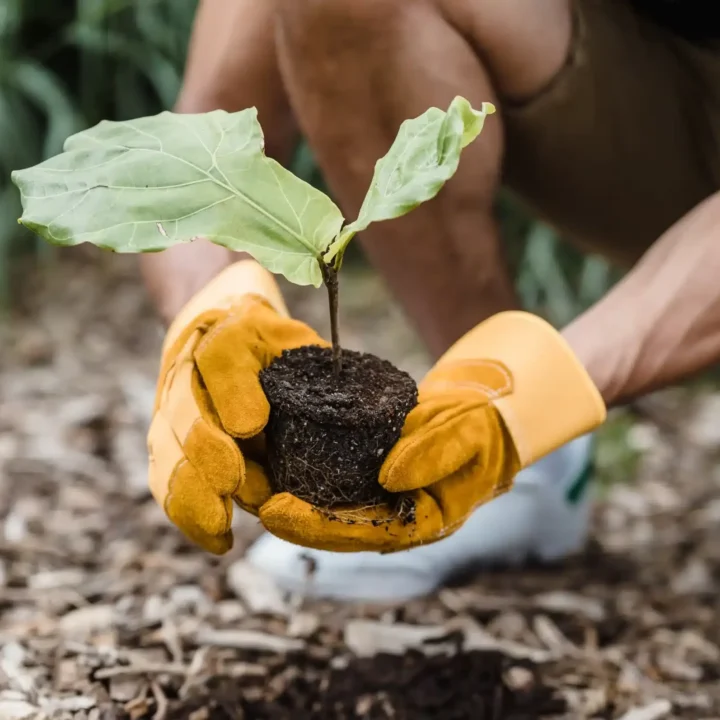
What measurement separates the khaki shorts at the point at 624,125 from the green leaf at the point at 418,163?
0.46 meters

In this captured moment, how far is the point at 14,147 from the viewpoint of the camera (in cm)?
222

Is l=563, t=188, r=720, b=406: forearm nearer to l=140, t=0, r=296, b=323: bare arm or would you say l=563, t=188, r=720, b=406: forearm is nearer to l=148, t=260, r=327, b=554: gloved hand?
l=148, t=260, r=327, b=554: gloved hand

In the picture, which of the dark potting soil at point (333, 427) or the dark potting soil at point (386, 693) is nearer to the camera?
the dark potting soil at point (333, 427)

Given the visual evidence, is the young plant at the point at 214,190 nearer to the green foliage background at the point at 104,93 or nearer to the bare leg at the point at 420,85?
the bare leg at the point at 420,85

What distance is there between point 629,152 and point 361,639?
710 mm

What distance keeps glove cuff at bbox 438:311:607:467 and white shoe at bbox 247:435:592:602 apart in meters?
0.35

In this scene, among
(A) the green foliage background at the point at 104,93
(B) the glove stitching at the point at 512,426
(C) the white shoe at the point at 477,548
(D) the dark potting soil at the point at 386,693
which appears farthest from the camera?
(A) the green foliage background at the point at 104,93

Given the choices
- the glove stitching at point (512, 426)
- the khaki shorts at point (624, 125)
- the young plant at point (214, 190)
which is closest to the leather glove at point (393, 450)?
the glove stitching at point (512, 426)

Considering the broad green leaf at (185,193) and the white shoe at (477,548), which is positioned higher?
the broad green leaf at (185,193)

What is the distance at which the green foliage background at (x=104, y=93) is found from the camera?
223 cm

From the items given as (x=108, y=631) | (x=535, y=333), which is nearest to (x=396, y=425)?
(x=535, y=333)

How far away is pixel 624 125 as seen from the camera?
1.08 meters

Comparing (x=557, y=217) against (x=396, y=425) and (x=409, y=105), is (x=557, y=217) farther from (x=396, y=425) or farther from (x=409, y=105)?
(x=396, y=425)

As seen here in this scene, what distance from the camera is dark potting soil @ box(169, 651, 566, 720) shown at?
0.88 m
